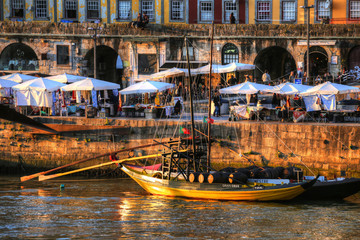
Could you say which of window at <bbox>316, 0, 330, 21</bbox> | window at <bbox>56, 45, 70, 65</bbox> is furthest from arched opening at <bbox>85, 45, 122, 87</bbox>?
window at <bbox>316, 0, 330, 21</bbox>

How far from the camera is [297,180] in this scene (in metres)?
26.6

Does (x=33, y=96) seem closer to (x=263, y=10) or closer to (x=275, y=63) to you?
(x=275, y=63)

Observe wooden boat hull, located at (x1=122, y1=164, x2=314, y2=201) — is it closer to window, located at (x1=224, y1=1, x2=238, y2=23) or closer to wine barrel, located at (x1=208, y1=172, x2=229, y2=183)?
wine barrel, located at (x1=208, y1=172, x2=229, y2=183)

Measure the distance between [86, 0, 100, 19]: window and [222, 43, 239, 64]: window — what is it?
9.23 metres

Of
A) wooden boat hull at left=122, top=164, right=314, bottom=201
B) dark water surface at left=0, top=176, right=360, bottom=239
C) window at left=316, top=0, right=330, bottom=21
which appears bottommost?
dark water surface at left=0, top=176, right=360, bottom=239

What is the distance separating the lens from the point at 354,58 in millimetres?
42938

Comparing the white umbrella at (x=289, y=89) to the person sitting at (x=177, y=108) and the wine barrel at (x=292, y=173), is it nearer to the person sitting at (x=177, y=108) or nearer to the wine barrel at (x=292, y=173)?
the person sitting at (x=177, y=108)

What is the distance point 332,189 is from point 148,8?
24.1 meters

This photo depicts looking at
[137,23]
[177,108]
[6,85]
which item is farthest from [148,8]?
[177,108]

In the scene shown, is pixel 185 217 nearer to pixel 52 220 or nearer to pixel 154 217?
pixel 154 217

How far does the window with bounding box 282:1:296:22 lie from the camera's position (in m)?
46.8

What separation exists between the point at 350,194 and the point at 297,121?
5.95m

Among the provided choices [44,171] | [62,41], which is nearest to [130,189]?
[44,171]

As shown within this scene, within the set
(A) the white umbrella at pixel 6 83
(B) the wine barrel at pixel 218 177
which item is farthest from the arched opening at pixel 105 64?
(B) the wine barrel at pixel 218 177
